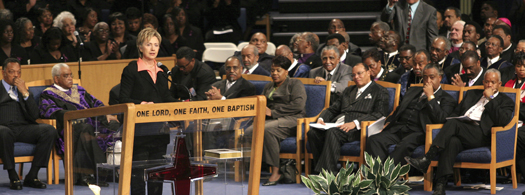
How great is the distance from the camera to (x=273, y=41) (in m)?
9.98

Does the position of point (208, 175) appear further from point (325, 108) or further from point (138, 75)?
point (325, 108)

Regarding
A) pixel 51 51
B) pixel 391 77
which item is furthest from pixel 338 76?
pixel 51 51

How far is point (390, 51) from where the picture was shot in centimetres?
703

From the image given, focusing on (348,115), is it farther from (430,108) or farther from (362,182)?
(362,182)

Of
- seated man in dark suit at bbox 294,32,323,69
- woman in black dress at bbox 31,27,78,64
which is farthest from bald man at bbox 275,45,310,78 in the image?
woman in black dress at bbox 31,27,78,64

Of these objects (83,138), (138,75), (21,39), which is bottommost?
(83,138)

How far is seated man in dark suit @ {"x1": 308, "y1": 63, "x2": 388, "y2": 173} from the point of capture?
5.41 metres

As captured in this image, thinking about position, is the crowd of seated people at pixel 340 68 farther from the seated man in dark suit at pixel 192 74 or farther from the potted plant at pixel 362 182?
the potted plant at pixel 362 182

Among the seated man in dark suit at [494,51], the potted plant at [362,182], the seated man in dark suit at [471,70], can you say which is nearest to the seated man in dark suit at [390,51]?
the seated man in dark suit at [494,51]

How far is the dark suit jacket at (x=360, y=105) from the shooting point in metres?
5.57

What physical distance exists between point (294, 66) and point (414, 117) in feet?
6.54

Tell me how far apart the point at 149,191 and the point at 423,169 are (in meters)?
3.02

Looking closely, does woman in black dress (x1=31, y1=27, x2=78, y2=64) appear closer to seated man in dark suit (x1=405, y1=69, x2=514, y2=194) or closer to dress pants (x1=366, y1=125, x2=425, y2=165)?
dress pants (x1=366, y1=125, x2=425, y2=165)

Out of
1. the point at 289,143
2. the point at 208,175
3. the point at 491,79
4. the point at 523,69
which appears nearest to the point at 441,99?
the point at 491,79
